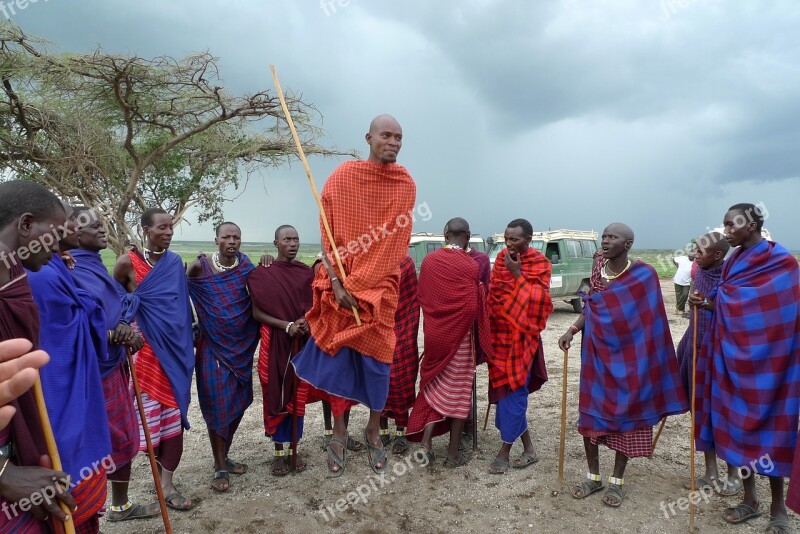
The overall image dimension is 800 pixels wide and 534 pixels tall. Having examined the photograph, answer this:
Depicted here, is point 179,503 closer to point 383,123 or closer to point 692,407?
point 383,123

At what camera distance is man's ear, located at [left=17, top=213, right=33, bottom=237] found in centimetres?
166

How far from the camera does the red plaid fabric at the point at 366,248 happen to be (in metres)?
3.38

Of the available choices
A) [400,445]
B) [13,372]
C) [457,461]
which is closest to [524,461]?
[457,461]

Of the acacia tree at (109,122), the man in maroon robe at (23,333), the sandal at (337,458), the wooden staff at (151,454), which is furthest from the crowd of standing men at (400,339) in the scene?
the acacia tree at (109,122)

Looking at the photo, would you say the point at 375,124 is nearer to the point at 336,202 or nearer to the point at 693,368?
the point at 336,202

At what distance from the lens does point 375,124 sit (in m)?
3.38

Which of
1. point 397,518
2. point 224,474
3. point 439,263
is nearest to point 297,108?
point 439,263

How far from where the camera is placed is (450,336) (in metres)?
4.34

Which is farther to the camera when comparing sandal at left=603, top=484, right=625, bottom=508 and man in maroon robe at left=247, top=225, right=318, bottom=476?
man in maroon robe at left=247, top=225, right=318, bottom=476

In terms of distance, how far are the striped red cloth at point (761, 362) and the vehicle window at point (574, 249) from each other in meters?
10.6

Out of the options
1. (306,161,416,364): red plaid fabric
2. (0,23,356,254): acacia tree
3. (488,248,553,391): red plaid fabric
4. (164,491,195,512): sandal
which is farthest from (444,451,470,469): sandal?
(0,23,356,254): acacia tree

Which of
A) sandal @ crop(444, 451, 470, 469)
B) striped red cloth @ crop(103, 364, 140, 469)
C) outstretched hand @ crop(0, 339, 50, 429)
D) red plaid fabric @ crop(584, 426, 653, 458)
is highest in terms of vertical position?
outstretched hand @ crop(0, 339, 50, 429)

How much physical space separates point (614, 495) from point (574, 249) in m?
11.1

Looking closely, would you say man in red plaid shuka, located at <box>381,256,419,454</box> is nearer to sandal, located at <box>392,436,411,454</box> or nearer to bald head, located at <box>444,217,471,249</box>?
sandal, located at <box>392,436,411,454</box>
